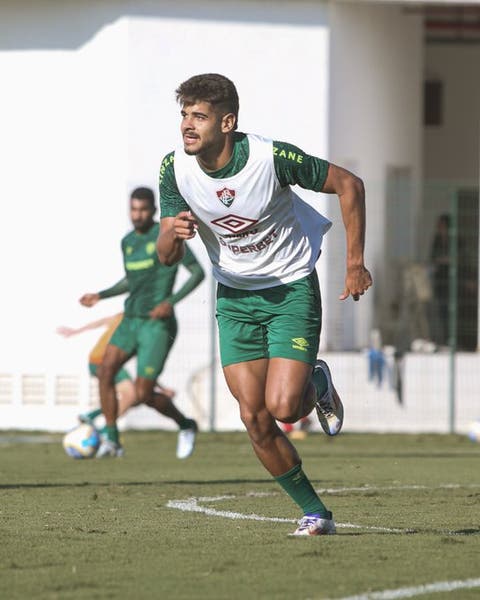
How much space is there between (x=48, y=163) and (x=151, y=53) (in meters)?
2.02

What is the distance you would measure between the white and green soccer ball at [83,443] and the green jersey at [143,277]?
1192 millimetres

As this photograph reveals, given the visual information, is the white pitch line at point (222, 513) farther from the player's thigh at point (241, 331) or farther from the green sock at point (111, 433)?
the green sock at point (111, 433)

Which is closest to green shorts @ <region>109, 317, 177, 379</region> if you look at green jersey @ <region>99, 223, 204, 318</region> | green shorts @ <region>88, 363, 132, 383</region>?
green jersey @ <region>99, 223, 204, 318</region>

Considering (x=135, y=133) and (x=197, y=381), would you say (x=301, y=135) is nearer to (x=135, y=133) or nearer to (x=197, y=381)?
(x=135, y=133)

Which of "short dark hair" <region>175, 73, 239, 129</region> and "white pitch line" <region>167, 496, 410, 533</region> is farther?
"white pitch line" <region>167, 496, 410, 533</region>

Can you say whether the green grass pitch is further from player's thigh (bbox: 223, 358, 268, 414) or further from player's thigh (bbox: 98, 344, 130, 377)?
player's thigh (bbox: 98, 344, 130, 377)

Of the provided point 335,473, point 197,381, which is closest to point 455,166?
point 197,381

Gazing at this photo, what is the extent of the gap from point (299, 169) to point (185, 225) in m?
0.76

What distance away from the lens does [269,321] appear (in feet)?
29.5

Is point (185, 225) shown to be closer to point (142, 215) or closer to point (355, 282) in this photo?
point (355, 282)

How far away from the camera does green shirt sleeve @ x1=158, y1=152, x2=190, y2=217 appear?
8828mm

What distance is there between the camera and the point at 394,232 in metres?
22.3

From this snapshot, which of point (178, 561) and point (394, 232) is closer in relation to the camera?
point (178, 561)

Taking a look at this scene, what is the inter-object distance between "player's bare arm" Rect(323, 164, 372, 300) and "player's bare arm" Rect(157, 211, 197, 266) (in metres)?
0.78
